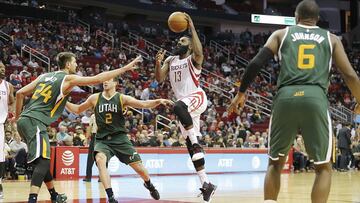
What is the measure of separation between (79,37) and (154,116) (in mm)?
6448

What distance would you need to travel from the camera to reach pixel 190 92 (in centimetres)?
796

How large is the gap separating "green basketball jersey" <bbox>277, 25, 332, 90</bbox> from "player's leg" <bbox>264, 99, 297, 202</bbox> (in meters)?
0.23

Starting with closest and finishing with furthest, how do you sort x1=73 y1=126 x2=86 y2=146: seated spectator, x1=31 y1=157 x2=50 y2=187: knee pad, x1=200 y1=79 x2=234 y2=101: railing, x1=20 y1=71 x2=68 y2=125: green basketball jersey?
x1=31 y1=157 x2=50 y2=187: knee pad → x1=20 y1=71 x2=68 y2=125: green basketball jersey → x1=73 y1=126 x2=86 y2=146: seated spectator → x1=200 y1=79 x2=234 y2=101: railing

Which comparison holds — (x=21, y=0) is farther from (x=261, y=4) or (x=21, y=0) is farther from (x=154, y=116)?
(x=261, y=4)

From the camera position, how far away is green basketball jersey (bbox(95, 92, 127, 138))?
316 inches

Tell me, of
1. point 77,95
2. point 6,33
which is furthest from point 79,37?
point 77,95

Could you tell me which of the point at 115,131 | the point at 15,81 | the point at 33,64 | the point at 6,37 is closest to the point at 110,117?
the point at 115,131

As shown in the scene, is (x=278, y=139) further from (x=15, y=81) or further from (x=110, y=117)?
(x=15, y=81)

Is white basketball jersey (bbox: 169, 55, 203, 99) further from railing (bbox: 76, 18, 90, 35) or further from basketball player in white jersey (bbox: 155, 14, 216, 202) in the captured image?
railing (bbox: 76, 18, 90, 35)

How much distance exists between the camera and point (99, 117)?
808 centimetres

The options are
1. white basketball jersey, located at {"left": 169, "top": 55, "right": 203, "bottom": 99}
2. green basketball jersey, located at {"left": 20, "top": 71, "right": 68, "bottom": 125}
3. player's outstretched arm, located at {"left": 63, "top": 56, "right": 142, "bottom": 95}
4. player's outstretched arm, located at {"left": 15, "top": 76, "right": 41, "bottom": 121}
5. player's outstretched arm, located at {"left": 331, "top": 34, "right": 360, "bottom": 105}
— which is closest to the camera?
player's outstretched arm, located at {"left": 331, "top": 34, "right": 360, "bottom": 105}

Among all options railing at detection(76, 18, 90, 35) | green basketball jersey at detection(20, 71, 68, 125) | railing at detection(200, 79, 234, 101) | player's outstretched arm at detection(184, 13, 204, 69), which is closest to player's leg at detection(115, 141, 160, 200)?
green basketball jersey at detection(20, 71, 68, 125)

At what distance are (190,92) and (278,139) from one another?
9.75ft

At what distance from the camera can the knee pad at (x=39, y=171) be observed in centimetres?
686
